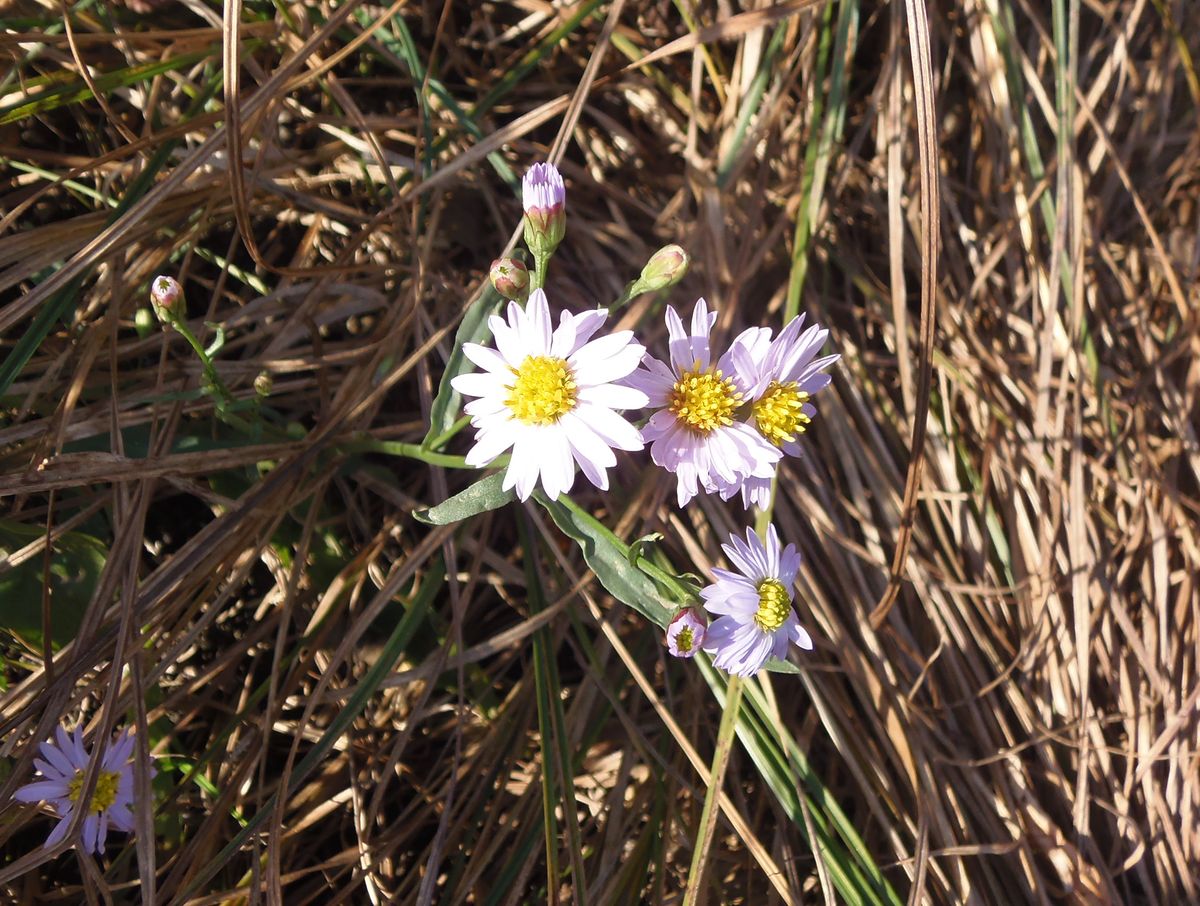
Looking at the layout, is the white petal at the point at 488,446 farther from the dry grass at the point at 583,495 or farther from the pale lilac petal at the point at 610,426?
the dry grass at the point at 583,495

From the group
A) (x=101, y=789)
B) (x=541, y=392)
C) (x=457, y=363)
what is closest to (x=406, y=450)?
(x=457, y=363)

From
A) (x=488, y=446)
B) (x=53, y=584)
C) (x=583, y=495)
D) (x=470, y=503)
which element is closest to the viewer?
(x=488, y=446)

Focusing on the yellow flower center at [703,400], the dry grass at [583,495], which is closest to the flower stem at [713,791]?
the dry grass at [583,495]

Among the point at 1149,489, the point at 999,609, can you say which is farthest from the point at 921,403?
the point at 1149,489

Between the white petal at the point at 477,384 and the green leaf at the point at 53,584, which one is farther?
the green leaf at the point at 53,584

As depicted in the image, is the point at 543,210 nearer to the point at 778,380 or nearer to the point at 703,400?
the point at 703,400

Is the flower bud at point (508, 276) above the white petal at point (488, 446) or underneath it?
above

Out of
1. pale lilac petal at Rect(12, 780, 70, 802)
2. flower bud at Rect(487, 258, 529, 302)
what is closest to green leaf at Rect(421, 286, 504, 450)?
flower bud at Rect(487, 258, 529, 302)
